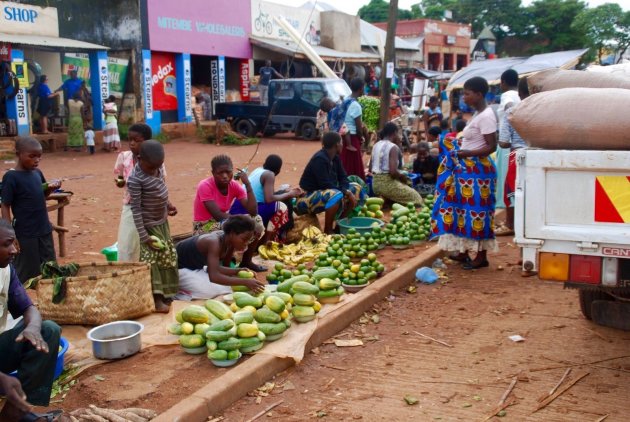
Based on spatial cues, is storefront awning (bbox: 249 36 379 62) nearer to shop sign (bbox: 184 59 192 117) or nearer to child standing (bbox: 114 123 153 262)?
shop sign (bbox: 184 59 192 117)

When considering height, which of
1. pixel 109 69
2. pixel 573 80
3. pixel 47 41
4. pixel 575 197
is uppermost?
pixel 47 41

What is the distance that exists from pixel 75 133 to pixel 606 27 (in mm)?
31487

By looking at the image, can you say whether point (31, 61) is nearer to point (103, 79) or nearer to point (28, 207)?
point (103, 79)

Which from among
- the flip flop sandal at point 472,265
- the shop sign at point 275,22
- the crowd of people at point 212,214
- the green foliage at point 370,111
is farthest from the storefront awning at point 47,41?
the flip flop sandal at point 472,265

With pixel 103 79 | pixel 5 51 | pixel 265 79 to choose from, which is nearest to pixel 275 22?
pixel 265 79

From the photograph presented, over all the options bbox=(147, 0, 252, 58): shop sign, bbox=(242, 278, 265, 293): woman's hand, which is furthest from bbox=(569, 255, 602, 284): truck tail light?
bbox=(147, 0, 252, 58): shop sign

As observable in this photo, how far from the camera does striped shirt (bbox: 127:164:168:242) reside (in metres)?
5.18

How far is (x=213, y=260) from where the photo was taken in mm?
5238

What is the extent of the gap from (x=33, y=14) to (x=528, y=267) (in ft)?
58.5

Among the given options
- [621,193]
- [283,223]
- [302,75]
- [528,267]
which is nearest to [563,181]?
[621,193]

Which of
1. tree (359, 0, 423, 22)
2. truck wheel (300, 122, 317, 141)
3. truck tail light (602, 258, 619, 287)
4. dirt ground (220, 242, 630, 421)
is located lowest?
dirt ground (220, 242, 630, 421)

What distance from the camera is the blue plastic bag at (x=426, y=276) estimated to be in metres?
6.41

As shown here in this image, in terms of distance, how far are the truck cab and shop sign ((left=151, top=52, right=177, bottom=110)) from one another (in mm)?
1914

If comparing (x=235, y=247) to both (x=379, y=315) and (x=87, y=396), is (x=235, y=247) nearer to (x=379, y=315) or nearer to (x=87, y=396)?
(x=379, y=315)
